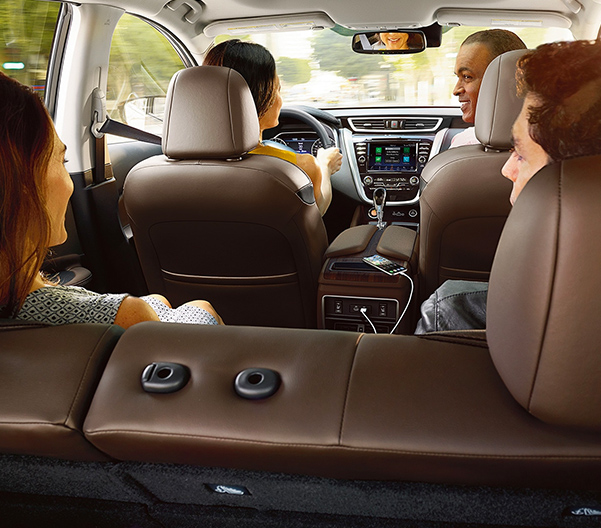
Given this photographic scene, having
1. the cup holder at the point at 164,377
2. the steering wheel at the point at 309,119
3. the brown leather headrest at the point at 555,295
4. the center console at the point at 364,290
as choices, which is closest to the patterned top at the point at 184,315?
the cup holder at the point at 164,377

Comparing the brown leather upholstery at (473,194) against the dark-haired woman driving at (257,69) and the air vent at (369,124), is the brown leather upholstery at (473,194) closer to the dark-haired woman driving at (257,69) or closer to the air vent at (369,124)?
the dark-haired woman driving at (257,69)

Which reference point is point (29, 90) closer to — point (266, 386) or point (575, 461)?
point (266, 386)

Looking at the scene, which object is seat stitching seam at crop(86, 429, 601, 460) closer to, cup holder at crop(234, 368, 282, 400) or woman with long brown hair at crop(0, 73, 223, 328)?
cup holder at crop(234, 368, 282, 400)

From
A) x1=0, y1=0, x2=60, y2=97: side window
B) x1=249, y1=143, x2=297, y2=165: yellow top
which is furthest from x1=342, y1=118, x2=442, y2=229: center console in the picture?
x1=0, y1=0, x2=60, y2=97: side window

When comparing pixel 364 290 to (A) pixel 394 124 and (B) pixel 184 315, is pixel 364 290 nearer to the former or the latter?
(B) pixel 184 315

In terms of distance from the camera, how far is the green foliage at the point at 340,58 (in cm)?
413

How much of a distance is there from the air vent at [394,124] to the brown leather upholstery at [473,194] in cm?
182

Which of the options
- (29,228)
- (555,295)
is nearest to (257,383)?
(555,295)

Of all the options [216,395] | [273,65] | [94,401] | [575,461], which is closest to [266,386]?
Result: [216,395]

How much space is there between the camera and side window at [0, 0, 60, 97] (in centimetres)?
264

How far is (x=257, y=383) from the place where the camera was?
0.95 meters

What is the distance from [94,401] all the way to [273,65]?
205 centimetres

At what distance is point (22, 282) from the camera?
1.15 meters

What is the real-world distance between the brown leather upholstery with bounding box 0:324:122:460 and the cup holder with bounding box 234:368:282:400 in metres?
A: 0.26
